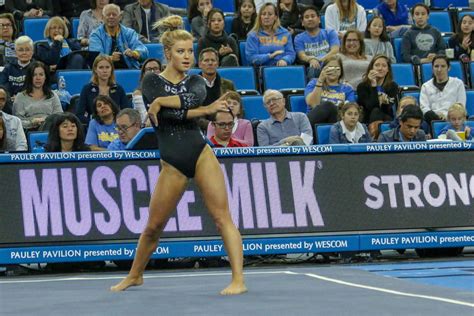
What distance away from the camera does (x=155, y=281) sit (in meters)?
9.41

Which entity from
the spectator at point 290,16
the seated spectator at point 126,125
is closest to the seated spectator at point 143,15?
the spectator at point 290,16

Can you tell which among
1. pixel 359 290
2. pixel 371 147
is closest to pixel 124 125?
pixel 371 147

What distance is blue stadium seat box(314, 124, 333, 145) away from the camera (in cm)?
1334

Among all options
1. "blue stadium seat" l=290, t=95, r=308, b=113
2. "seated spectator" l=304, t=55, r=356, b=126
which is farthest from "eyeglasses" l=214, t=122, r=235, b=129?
"blue stadium seat" l=290, t=95, r=308, b=113

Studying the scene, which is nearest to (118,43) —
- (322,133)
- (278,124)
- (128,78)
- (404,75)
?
(128,78)

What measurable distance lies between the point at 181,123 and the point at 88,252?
291 cm

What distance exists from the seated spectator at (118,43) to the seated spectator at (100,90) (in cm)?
139

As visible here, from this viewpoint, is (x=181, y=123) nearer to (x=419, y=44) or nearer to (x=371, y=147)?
(x=371, y=147)

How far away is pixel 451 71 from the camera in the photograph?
1609 cm

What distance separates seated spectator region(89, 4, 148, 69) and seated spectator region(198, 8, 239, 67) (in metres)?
0.84

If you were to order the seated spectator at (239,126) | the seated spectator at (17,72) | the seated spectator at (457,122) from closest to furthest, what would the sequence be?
the seated spectator at (239,126)
the seated spectator at (457,122)
the seated spectator at (17,72)

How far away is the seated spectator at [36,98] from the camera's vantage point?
13352 mm

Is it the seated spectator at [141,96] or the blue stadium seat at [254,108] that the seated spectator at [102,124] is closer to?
the seated spectator at [141,96]

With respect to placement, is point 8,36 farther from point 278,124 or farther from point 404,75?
point 404,75
